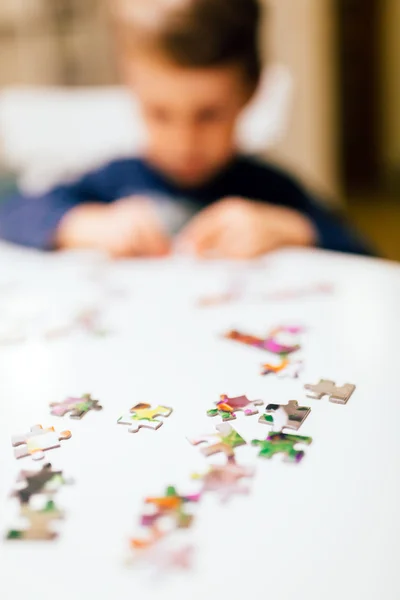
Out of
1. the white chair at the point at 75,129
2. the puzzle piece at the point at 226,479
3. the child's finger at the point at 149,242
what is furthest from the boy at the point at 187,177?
the puzzle piece at the point at 226,479

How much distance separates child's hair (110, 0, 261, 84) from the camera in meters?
1.38

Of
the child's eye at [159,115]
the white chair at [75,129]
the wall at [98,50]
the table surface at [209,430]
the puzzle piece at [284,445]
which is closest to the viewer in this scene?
the table surface at [209,430]

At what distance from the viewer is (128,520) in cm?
45

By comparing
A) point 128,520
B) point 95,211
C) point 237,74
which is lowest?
point 95,211

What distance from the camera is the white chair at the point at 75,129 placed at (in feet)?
5.85

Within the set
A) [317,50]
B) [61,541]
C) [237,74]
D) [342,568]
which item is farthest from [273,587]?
[317,50]

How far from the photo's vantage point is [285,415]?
0.58 metres

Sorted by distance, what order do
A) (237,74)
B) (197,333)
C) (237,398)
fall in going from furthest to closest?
(237,74)
(197,333)
(237,398)

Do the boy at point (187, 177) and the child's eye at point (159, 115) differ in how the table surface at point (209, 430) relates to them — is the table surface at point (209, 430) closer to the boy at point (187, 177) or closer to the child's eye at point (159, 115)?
the boy at point (187, 177)

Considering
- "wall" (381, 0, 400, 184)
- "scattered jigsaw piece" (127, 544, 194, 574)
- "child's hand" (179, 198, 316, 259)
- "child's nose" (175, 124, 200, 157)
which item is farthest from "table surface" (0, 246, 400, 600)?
"wall" (381, 0, 400, 184)

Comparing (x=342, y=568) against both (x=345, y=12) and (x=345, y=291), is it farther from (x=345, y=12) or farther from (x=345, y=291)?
(x=345, y=12)

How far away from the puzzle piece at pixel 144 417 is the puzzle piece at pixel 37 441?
2.2 inches

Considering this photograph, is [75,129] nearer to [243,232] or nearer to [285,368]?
[243,232]

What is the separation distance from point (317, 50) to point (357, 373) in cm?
189
